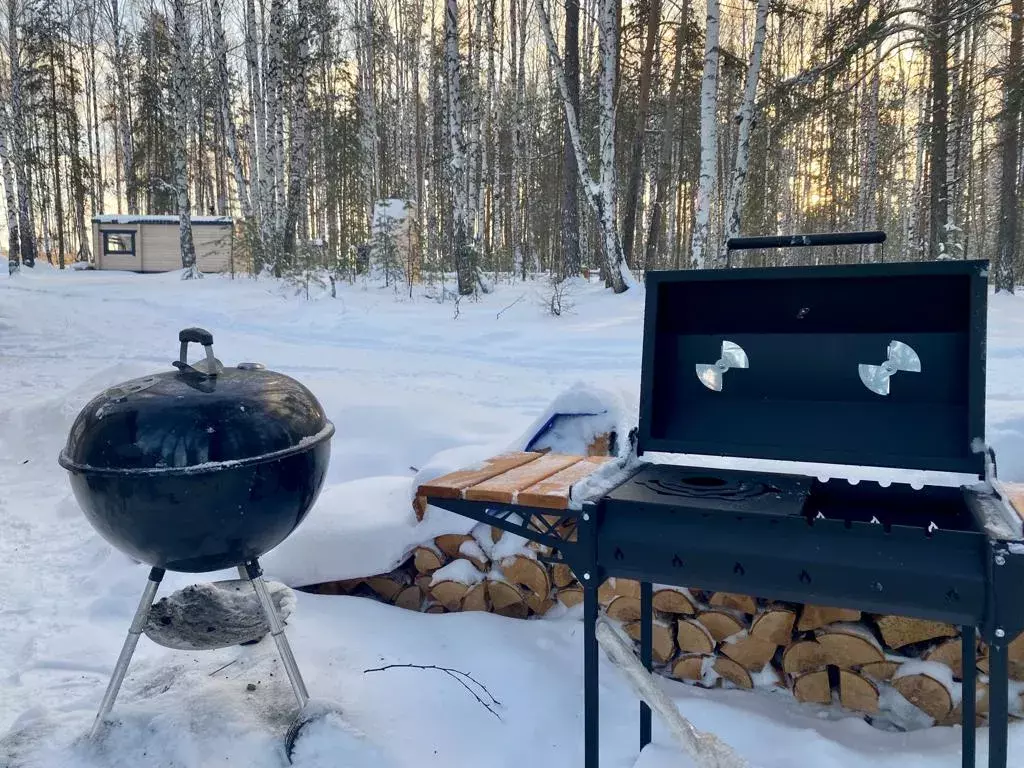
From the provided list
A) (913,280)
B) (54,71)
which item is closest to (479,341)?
(913,280)

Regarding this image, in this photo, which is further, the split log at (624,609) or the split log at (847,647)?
the split log at (624,609)

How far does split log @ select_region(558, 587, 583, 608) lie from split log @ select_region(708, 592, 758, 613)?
58 centimetres

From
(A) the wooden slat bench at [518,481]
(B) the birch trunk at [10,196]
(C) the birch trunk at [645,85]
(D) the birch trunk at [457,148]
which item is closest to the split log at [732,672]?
(A) the wooden slat bench at [518,481]

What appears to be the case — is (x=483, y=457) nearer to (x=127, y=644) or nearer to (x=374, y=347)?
(x=127, y=644)

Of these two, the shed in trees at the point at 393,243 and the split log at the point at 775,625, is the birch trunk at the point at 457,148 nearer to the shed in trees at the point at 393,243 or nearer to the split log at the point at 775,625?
the shed in trees at the point at 393,243

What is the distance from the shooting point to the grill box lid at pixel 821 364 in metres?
2.02

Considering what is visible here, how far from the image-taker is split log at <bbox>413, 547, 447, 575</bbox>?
341 centimetres

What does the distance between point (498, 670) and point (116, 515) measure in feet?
4.90

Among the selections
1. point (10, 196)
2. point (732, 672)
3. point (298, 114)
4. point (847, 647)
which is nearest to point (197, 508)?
point (732, 672)

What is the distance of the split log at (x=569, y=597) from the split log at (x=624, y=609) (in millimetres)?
153

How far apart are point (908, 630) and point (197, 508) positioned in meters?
2.40

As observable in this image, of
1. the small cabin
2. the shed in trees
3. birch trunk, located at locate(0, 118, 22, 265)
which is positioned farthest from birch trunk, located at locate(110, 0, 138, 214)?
the shed in trees

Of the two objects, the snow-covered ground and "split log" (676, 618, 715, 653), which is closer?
the snow-covered ground

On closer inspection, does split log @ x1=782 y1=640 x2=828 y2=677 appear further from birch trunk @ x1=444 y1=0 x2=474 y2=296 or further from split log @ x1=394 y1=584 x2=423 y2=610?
birch trunk @ x1=444 y1=0 x2=474 y2=296
